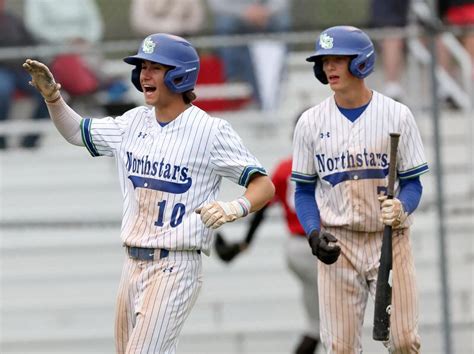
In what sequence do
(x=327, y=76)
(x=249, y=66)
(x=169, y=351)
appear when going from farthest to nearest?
(x=249, y=66) → (x=327, y=76) → (x=169, y=351)

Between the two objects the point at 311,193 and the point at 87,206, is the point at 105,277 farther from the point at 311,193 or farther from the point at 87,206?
the point at 311,193

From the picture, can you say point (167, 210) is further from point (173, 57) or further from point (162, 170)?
point (173, 57)

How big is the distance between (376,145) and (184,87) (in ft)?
3.37

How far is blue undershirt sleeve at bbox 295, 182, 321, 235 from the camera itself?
7.28 m

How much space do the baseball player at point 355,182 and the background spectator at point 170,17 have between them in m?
3.91

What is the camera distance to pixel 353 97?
730 centimetres

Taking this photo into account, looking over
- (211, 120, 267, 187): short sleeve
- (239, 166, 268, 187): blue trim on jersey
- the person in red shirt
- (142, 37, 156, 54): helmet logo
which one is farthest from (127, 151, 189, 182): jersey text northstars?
the person in red shirt

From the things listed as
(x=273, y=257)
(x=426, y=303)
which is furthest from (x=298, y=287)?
(x=426, y=303)

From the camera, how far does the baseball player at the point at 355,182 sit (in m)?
7.21

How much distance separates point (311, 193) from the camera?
24.5 feet

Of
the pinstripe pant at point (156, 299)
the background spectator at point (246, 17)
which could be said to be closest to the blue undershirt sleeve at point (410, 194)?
the pinstripe pant at point (156, 299)

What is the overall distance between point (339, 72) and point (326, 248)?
0.91 meters

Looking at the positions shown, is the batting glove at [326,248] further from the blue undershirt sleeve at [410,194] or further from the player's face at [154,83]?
the player's face at [154,83]

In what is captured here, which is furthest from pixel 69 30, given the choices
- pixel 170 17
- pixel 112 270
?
pixel 112 270
